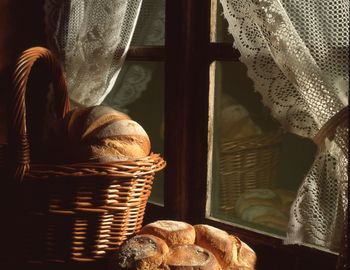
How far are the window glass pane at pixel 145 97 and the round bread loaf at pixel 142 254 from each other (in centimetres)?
49

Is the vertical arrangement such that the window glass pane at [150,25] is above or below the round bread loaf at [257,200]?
above

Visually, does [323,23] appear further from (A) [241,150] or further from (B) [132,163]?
(A) [241,150]

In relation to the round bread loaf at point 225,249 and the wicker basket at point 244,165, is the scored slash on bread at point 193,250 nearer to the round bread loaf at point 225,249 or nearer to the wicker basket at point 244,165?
the round bread loaf at point 225,249

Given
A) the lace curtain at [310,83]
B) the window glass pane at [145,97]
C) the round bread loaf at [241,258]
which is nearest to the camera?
the lace curtain at [310,83]

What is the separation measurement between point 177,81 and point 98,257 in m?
0.52

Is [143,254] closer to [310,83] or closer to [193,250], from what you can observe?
[193,250]

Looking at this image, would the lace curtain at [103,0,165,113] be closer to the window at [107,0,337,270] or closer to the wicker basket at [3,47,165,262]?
the window at [107,0,337,270]

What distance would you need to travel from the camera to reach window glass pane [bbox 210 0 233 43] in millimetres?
1383

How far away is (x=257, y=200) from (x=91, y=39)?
0.68 meters

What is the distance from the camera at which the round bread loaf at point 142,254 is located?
1.07 m

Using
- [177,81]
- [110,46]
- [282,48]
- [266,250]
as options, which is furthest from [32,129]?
[282,48]

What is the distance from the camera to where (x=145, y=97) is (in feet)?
6.36

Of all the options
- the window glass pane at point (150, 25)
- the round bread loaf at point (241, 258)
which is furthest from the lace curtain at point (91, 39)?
the round bread loaf at point (241, 258)

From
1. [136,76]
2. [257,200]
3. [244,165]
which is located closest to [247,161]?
[244,165]
